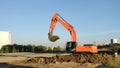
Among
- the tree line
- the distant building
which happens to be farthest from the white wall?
the tree line

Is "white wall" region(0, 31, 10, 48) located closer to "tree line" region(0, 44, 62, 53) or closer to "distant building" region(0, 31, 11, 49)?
"distant building" region(0, 31, 11, 49)

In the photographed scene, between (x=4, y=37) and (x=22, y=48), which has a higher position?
(x=4, y=37)

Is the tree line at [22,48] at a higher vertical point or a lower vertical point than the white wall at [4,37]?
lower

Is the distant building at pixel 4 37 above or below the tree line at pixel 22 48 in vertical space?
above

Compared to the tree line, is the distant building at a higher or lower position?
higher

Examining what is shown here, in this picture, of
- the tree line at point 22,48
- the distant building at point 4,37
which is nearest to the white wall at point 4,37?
the distant building at point 4,37

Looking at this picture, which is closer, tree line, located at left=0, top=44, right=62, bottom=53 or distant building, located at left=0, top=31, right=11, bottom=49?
tree line, located at left=0, top=44, right=62, bottom=53

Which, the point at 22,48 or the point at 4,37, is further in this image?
the point at 22,48

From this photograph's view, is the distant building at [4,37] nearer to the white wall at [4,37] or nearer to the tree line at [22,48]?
the white wall at [4,37]

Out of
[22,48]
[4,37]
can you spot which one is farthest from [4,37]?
[22,48]

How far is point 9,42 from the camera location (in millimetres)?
72188

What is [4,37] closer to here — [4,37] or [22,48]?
[4,37]

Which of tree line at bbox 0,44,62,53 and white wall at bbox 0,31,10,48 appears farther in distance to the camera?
white wall at bbox 0,31,10,48

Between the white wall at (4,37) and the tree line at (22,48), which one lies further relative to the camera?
the white wall at (4,37)
